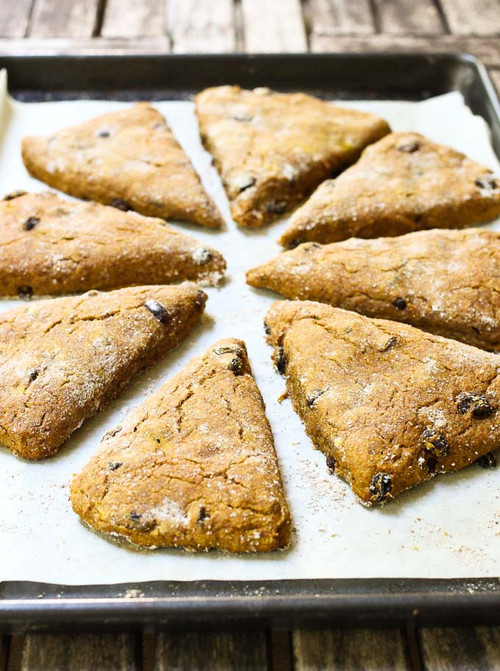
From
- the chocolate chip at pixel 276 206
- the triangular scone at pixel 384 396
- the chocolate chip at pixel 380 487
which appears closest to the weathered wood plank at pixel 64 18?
the chocolate chip at pixel 276 206

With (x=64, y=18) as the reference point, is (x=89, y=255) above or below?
below

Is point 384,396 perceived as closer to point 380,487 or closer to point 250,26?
point 380,487

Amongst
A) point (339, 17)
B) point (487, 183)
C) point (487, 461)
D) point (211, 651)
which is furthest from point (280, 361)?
point (339, 17)

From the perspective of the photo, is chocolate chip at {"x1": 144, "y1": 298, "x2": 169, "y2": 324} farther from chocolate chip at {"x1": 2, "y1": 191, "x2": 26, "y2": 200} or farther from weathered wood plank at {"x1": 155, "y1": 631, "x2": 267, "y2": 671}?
weathered wood plank at {"x1": 155, "y1": 631, "x2": 267, "y2": 671}

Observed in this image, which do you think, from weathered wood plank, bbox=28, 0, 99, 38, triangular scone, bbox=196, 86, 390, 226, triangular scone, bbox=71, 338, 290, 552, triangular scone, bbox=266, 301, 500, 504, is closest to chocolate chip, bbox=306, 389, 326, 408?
triangular scone, bbox=266, 301, 500, 504

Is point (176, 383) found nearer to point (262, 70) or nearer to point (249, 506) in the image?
point (249, 506)

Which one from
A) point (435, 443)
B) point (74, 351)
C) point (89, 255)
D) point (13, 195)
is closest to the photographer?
point (435, 443)
